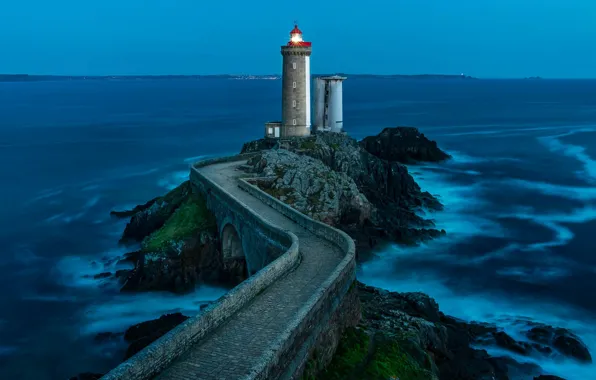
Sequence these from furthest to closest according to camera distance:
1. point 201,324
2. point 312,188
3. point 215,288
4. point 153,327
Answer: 1. point 312,188
2. point 215,288
3. point 153,327
4. point 201,324

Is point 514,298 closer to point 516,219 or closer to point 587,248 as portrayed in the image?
point 587,248

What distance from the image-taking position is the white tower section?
152 feet

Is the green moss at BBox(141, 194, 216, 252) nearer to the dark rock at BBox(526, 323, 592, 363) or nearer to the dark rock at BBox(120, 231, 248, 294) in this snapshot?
the dark rock at BBox(120, 231, 248, 294)

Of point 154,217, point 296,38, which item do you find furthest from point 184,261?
point 296,38

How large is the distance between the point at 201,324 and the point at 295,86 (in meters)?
30.3

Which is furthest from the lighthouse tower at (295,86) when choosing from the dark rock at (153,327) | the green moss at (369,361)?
the green moss at (369,361)

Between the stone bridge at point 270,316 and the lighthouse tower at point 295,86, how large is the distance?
746 inches

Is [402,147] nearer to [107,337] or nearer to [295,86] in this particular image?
[295,86]

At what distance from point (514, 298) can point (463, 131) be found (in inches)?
2645

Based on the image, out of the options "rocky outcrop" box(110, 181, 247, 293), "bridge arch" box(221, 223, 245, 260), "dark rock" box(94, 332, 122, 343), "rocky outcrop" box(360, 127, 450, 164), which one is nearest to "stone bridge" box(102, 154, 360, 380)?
"bridge arch" box(221, 223, 245, 260)

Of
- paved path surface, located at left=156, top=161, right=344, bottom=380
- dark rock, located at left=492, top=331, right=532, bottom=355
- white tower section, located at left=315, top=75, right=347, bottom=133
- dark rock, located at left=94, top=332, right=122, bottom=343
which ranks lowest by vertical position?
dark rock, located at left=94, top=332, right=122, bottom=343

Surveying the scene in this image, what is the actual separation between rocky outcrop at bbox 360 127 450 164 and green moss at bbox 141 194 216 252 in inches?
1164

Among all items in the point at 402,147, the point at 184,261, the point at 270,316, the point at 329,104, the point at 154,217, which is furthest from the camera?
the point at 402,147

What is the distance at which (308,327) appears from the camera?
46.3ft
